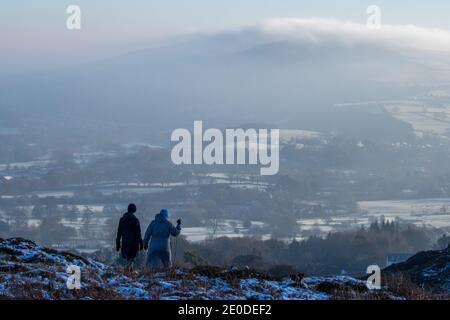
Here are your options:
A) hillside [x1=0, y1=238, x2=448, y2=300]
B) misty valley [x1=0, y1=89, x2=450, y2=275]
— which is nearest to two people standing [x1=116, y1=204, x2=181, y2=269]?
hillside [x1=0, y1=238, x2=448, y2=300]

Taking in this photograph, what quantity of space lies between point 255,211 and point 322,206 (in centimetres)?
1869

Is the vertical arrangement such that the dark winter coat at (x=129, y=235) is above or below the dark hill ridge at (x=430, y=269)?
above

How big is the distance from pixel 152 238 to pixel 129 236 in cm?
44

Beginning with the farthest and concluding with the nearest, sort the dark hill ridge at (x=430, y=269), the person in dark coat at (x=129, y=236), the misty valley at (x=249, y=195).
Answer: the misty valley at (x=249, y=195) < the dark hill ridge at (x=430, y=269) < the person in dark coat at (x=129, y=236)

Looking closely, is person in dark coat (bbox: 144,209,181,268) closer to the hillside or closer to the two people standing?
the two people standing

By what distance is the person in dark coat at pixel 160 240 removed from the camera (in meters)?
19.1

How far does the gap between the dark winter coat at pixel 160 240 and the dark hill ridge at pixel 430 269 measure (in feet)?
15.8

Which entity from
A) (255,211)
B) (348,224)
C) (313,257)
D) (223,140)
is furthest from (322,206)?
(313,257)

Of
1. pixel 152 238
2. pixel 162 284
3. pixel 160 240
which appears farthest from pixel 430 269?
pixel 162 284

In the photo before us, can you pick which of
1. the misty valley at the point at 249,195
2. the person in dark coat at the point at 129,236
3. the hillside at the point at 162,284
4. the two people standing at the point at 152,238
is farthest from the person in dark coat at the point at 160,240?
the misty valley at the point at 249,195

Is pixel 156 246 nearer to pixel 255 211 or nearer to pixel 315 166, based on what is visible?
pixel 255 211

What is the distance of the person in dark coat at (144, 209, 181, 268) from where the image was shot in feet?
62.7

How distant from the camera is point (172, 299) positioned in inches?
521

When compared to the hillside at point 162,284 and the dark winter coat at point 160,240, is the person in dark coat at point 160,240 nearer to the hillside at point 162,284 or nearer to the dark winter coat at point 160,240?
the dark winter coat at point 160,240
